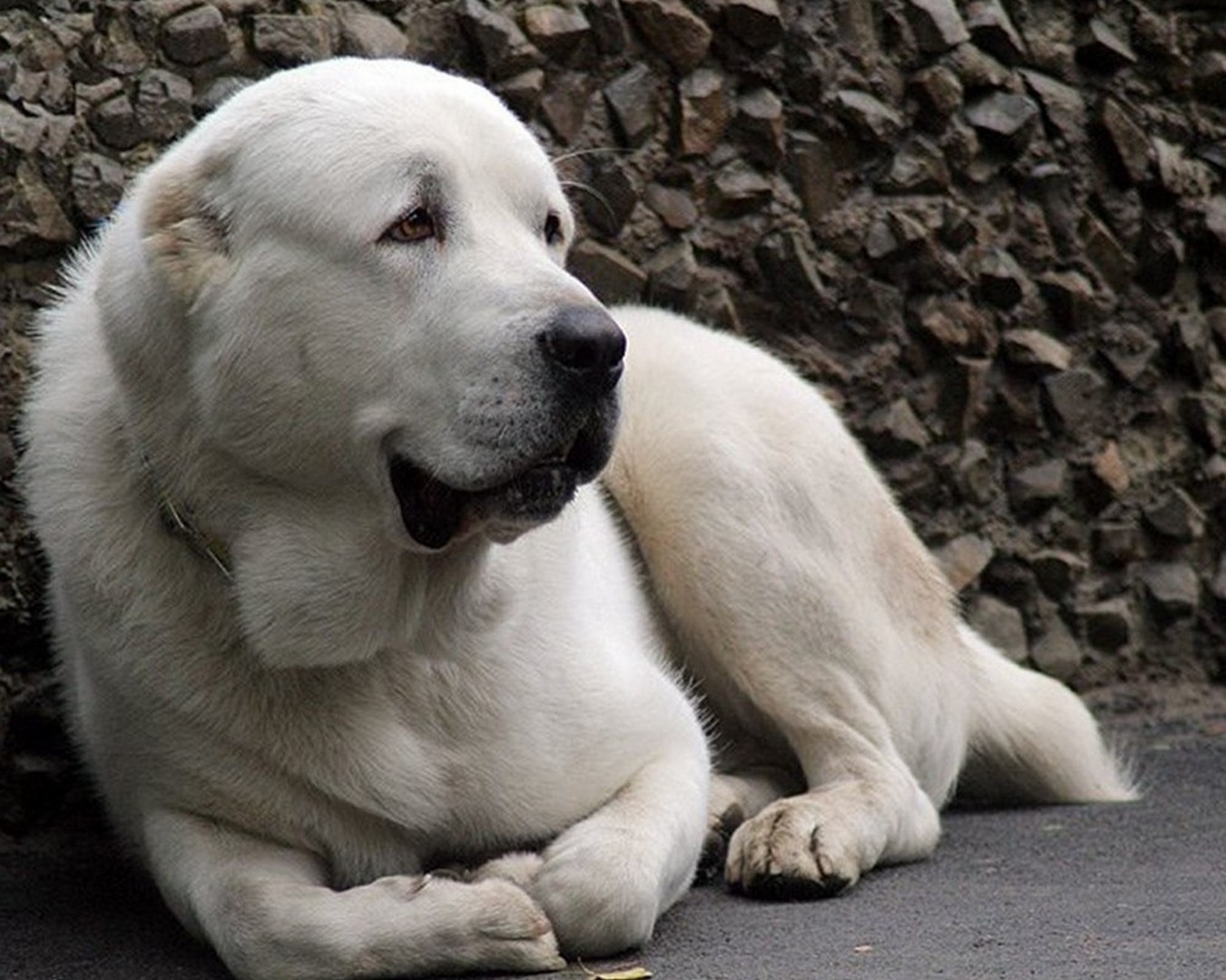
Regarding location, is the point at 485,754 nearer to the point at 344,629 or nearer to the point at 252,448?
the point at 344,629

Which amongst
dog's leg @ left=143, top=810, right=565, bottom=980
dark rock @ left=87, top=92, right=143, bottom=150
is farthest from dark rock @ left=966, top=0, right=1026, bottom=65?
dog's leg @ left=143, top=810, right=565, bottom=980

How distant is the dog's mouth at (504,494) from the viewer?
309 cm

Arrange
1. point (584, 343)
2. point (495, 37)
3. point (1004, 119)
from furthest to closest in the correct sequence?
1. point (1004, 119)
2. point (495, 37)
3. point (584, 343)

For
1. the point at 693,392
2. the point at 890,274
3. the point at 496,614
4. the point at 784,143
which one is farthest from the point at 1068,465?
the point at 496,614

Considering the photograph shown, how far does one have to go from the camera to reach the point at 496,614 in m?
3.43

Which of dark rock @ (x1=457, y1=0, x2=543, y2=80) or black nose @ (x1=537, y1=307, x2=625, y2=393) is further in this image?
dark rock @ (x1=457, y1=0, x2=543, y2=80)

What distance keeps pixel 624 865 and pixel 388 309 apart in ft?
2.98

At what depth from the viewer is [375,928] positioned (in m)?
3.04

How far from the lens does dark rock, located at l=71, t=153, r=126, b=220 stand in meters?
4.31

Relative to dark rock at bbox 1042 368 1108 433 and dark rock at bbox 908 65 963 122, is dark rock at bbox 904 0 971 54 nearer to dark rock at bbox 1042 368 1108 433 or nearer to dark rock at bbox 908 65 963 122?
dark rock at bbox 908 65 963 122

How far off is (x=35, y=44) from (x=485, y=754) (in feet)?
6.05

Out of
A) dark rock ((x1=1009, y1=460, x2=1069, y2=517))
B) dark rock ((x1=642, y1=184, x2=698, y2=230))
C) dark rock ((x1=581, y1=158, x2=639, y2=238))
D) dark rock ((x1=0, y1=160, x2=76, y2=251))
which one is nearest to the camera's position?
dark rock ((x1=0, y1=160, x2=76, y2=251))

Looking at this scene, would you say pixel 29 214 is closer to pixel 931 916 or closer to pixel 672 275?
pixel 672 275

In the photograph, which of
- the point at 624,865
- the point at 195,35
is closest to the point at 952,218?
the point at 195,35
